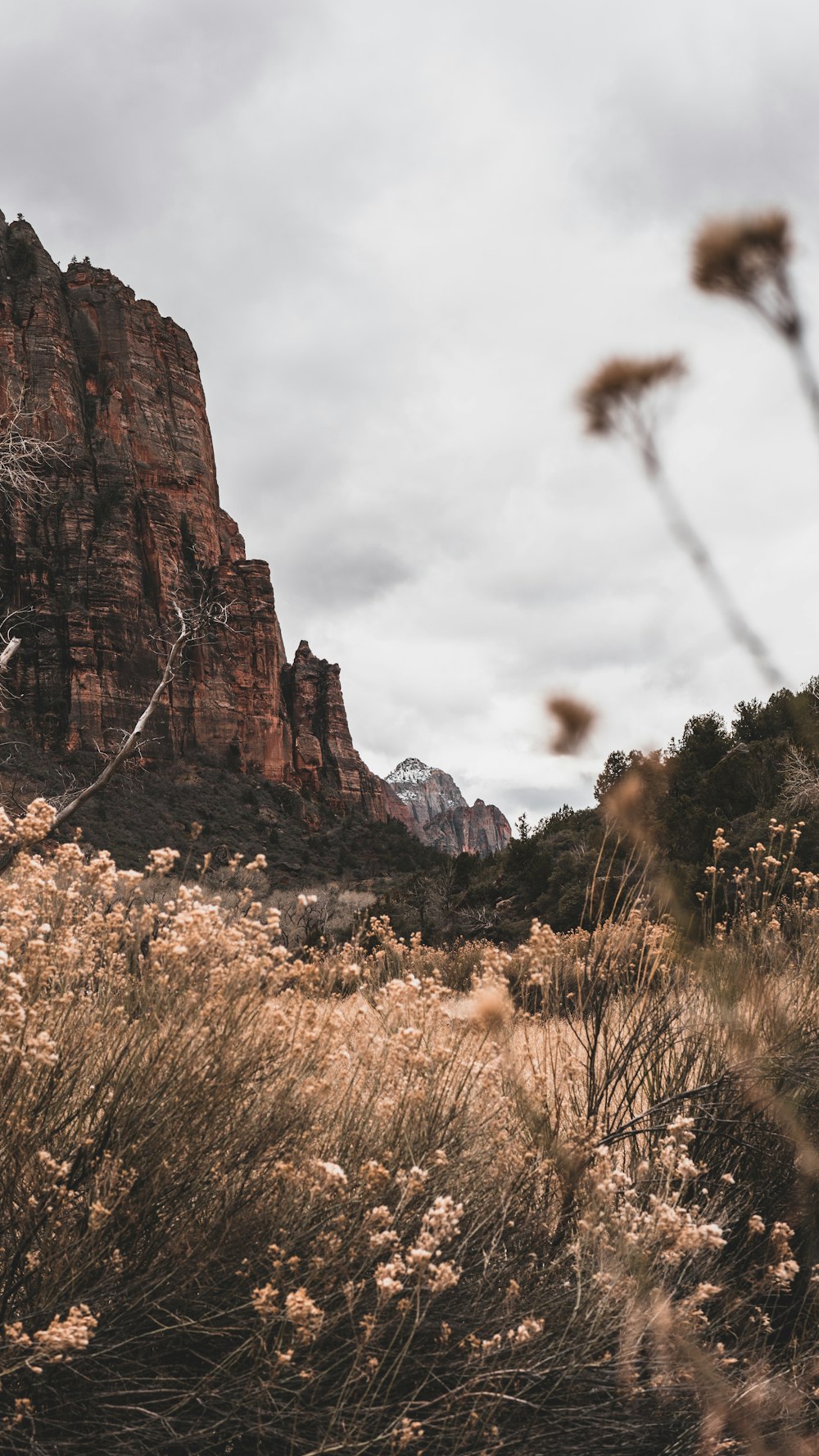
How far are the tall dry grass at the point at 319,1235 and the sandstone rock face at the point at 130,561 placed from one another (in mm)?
50289

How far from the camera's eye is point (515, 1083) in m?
3.36

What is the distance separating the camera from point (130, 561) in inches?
2354

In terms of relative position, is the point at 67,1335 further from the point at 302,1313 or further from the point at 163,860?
the point at 163,860

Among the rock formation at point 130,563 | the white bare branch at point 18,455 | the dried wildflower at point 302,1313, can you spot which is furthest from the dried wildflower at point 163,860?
the rock formation at point 130,563

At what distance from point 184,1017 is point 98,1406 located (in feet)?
3.17

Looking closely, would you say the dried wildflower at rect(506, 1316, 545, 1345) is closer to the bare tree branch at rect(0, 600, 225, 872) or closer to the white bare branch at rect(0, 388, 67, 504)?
the bare tree branch at rect(0, 600, 225, 872)

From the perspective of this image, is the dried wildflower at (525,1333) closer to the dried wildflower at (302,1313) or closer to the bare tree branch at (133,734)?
the dried wildflower at (302,1313)

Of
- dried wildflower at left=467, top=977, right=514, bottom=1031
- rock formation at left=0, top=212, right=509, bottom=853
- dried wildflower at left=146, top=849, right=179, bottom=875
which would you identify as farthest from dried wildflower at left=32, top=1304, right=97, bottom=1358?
rock formation at left=0, top=212, right=509, bottom=853

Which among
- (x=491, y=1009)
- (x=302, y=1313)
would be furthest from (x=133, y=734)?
(x=302, y=1313)

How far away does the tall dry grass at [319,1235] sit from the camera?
2.11 meters

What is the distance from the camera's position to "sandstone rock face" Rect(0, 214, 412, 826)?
2162 inches

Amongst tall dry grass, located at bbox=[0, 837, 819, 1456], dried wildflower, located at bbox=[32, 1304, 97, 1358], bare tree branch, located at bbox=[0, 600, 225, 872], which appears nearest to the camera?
dried wildflower, located at bbox=[32, 1304, 97, 1358]

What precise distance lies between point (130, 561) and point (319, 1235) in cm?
6251

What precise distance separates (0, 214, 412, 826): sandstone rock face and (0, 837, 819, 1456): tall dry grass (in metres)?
50.3
